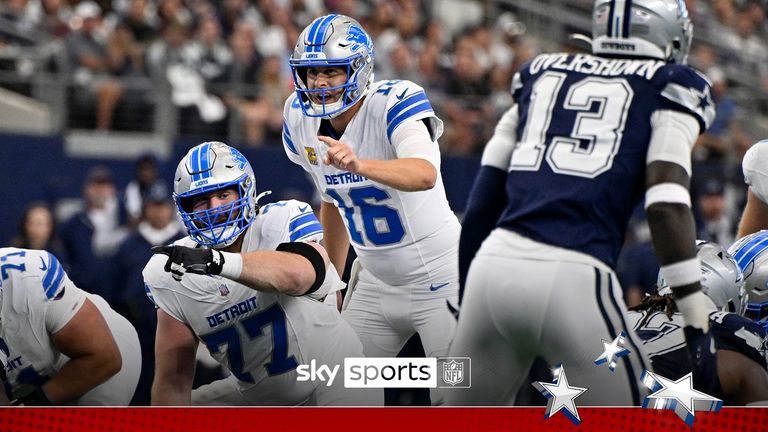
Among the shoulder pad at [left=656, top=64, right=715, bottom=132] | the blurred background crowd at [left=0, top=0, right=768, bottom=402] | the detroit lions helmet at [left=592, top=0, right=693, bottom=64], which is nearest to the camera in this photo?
the shoulder pad at [left=656, top=64, right=715, bottom=132]

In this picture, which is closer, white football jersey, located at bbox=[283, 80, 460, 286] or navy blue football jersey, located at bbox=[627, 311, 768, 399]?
navy blue football jersey, located at bbox=[627, 311, 768, 399]

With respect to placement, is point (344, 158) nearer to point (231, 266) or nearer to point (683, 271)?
point (231, 266)

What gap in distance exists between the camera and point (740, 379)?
3.03 metres

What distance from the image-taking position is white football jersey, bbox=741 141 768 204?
376 centimetres

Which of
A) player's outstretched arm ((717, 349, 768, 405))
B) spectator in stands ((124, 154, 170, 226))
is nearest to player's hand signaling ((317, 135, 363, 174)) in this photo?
player's outstretched arm ((717, 349, 768, 405))

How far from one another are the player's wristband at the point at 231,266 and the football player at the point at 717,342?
1.03 metres

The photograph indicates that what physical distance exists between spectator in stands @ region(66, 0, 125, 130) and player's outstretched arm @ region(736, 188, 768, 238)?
3721 mm

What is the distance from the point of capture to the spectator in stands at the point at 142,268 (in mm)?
3166

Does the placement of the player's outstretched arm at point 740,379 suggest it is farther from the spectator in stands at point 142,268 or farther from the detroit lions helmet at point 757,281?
the spectator in stands at point 142,268

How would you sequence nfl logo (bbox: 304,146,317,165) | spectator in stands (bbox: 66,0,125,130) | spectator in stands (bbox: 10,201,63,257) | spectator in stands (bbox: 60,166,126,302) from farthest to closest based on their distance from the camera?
spectator in stands (bbox: 66,0,125,130), spectator in stands (bbox: 10,201,63,257), spectator in stands (bbox: 60,166,126,302), nfl logo (bbox: 304,146,317,165)

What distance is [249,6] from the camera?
7.32 metres

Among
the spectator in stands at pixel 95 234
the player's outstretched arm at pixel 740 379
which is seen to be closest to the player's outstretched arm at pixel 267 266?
the spectator in stands at pixel 95 234

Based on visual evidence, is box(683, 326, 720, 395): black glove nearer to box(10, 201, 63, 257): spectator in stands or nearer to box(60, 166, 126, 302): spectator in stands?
box(60, 166, 126, 302): spectator in stands

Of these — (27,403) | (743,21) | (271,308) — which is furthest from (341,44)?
(743,21)
